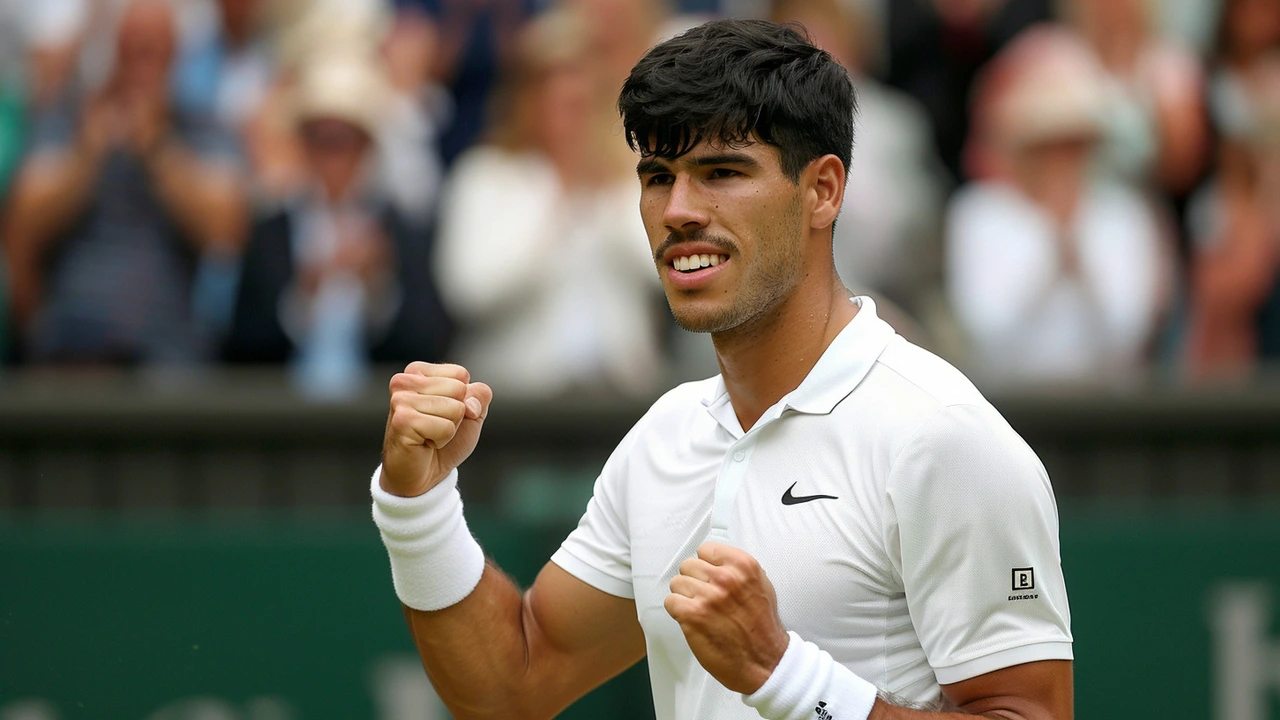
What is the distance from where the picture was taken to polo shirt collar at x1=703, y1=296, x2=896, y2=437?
2.88 m

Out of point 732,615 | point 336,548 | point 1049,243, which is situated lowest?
point 336,548

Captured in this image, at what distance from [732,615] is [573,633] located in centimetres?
74

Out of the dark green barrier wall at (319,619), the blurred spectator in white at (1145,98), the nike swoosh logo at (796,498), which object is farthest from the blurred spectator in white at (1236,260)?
the nike swoosh logo at (796,498)

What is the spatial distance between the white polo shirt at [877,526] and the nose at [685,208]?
1.12 feet

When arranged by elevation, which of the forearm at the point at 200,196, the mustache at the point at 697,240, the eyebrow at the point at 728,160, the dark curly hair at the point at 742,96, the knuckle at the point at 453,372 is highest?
the forearm at the point at 200,196

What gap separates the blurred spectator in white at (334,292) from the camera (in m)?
6.30

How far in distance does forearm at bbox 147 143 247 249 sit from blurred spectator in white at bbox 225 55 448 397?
165 millimetres

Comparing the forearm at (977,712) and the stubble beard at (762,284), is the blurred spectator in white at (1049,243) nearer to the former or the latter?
the stubble beard at (762,284)

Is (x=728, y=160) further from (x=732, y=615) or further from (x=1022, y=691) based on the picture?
(x=1022, y=691)

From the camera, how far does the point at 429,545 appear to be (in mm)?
3094

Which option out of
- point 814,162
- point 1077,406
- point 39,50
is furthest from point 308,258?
point 814,162

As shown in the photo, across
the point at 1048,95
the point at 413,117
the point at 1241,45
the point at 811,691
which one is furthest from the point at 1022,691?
the point at 1241,45

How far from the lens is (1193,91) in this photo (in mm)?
6879

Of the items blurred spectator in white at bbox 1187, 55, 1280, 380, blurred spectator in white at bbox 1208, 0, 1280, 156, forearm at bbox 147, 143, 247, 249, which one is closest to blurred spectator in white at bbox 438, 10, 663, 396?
forearm at bbox 147, 143, 247, 249
